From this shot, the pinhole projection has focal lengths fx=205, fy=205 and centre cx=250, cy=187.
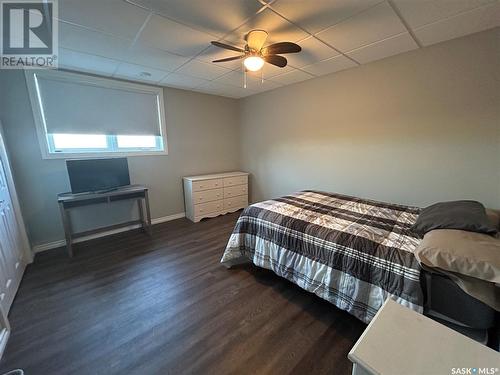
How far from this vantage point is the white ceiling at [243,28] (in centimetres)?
160

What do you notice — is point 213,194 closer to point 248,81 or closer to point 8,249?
point 248,81

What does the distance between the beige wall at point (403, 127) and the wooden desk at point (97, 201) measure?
2.65m

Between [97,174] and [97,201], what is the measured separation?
1.27 ft

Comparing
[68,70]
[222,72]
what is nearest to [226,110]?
[222,72]

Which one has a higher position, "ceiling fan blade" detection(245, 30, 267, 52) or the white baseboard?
"ceiling fan blade" detection(245, 30, 267, 52)

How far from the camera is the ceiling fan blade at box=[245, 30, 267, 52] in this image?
6.06ft

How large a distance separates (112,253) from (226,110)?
3434 mm

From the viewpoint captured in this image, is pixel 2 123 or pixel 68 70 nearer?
pixel 2 123

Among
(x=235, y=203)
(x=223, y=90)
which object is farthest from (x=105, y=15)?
(x=235, y=203)

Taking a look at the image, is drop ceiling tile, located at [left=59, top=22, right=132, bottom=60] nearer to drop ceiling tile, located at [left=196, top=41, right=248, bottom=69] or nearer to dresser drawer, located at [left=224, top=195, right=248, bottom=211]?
drop ceiling tile, located at [left=196, top=41, right=248, bottom=69]

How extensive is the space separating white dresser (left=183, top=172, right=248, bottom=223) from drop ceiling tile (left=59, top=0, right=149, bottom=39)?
233 centimetres

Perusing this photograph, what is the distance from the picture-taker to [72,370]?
1.33 meters

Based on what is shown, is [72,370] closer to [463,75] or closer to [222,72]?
[222,72]

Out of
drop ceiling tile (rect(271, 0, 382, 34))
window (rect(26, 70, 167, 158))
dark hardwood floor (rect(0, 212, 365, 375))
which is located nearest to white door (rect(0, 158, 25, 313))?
dark hardwood floor (rect(0, 212, 365, 375))
